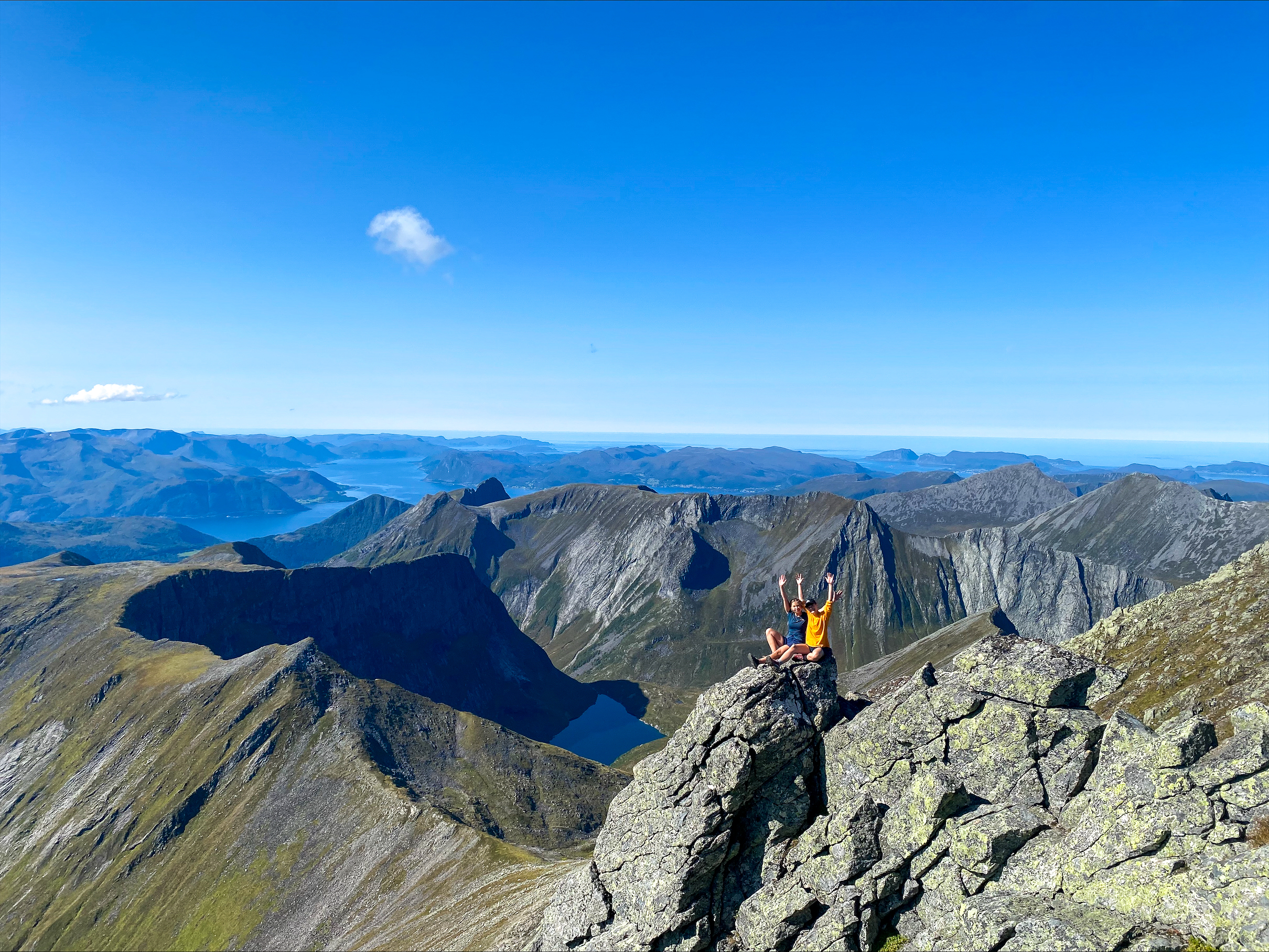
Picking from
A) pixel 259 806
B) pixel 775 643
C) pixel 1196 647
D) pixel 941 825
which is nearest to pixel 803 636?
pixel 775 643

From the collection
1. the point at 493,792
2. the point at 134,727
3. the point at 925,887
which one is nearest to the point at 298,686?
the point at 134,727

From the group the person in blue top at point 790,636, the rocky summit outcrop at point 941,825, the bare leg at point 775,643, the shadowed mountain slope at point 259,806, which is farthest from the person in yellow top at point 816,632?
the shadowed mountain slope at point 259,806

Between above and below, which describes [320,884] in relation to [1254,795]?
below

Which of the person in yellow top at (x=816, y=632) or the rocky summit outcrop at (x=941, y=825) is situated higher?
the person in yellow top at (x=816, y=632)

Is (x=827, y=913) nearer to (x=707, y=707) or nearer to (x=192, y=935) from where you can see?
(x=707, y=707)

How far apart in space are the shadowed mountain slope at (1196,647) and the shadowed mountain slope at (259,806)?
50.7 m

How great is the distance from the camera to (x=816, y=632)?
101 feet

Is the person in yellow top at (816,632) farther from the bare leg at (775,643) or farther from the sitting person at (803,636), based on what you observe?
the bare leg at (775,643)

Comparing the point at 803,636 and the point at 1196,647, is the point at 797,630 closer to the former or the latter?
the point at 803,636

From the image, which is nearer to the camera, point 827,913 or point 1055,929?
point 1055,929

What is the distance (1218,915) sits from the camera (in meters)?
17.5

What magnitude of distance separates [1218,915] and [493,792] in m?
113

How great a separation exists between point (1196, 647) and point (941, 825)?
129ft

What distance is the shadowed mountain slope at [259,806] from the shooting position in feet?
246
